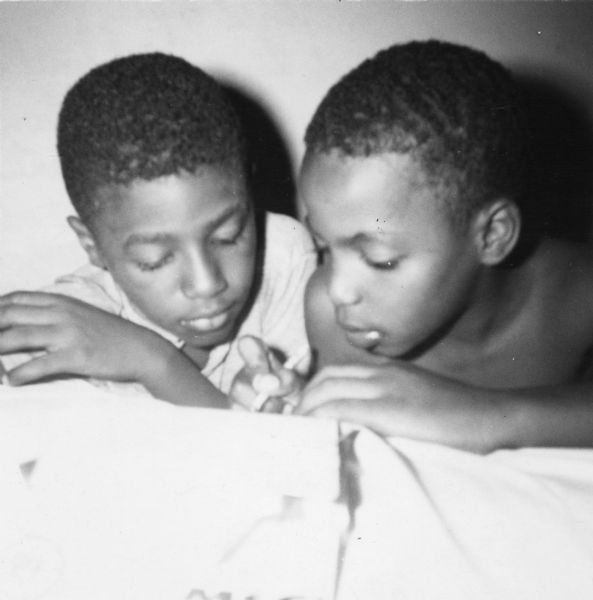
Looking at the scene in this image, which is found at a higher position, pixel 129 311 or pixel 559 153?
pixel 559 153

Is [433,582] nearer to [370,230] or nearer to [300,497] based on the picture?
[300,497]

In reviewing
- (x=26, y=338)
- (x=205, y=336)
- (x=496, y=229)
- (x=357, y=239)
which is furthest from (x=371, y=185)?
(x=26, y=338)

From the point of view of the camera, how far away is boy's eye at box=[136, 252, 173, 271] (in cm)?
65

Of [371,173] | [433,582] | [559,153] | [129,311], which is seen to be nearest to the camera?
[433,582]

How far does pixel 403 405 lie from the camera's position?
1.66 feet

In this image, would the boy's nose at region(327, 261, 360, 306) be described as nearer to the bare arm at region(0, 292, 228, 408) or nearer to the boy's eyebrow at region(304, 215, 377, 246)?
the boy's eyebrow at region(304, 215, 377, 246)

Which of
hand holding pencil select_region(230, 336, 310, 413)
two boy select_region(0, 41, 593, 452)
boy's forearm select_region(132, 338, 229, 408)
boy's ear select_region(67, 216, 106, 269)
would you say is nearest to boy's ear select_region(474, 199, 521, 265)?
two boy select_region(0, 41, 593, 452)

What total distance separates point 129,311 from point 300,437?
465 millimetres

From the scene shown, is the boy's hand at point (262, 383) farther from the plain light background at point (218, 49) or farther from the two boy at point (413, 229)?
the plain light background at point (218, 49)

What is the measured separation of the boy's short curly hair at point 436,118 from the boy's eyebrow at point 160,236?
0.40ft

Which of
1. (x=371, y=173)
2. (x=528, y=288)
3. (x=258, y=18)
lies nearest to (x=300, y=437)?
(x=371, y=173)

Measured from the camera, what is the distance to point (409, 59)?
0.58 meters

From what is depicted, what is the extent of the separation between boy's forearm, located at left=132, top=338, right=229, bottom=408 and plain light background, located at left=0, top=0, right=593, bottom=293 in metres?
0.40

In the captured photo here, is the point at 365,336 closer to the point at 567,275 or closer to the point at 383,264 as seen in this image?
the point at 383,264
